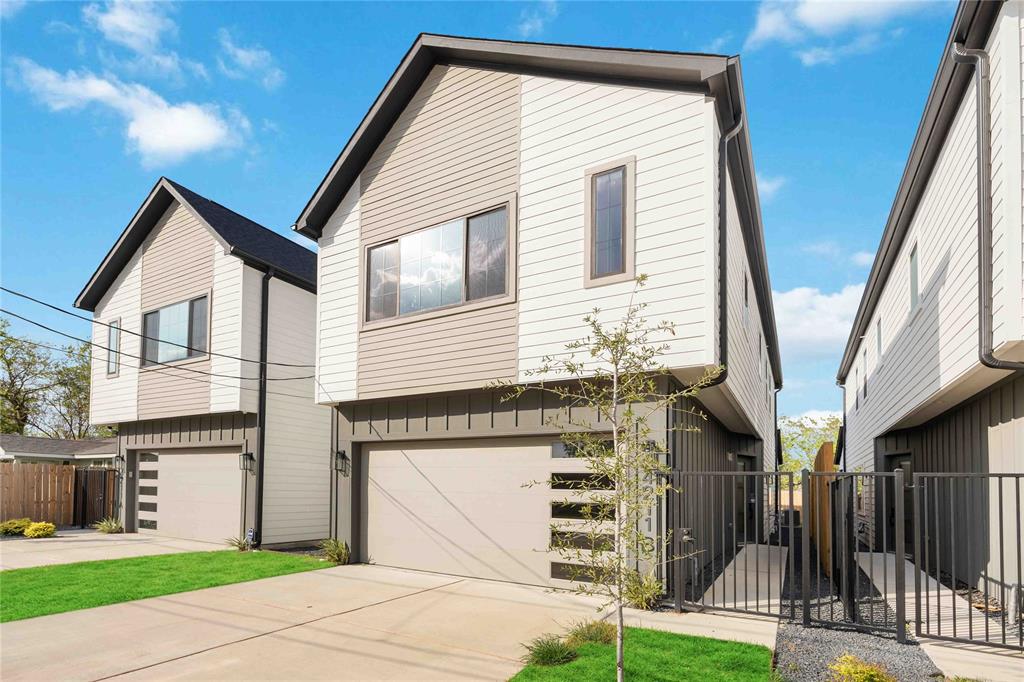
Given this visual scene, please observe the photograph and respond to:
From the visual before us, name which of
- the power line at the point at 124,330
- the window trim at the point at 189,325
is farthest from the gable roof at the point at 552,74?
the window trim at the point at 189,325

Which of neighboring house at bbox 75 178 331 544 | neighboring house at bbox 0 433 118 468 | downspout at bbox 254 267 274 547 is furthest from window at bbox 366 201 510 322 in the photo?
neighboring house at bbox 0 433 118 468

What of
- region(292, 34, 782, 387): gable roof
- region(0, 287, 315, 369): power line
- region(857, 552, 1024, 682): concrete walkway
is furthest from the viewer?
region(0, 287, 315, 369): power line

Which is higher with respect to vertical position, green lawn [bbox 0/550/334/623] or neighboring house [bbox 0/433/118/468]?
neighboring house [bbox 0/433/118/468]

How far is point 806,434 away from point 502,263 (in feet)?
169

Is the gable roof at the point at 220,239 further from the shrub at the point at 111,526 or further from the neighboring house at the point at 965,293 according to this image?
the neighboring house at the point at 965,293

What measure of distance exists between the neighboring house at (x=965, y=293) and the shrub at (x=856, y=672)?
1934mm

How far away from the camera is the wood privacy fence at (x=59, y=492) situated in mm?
18953

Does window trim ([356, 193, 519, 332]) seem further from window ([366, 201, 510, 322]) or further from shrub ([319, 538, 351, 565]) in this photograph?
shrub ([319, 538, 351, 565])

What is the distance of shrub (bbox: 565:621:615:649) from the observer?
6580 millimetres

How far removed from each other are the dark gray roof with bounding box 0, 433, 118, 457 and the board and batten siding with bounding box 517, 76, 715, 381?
71.2 ft

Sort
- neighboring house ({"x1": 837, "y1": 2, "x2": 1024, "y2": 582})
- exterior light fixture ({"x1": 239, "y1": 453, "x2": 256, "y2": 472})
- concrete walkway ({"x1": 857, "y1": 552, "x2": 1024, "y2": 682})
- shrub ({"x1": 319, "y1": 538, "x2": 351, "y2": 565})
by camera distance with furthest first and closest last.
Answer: exterior light fixture ({"x1": 239, "y1": 453, "x2": 256, "y2": 472}) → shrub ({"x1": 319, "y1": 538, "x2": 351, "y2": 565}) → neighboring house ({"x1": 837, "y1": 2, "x2": 1024, "y2": 582}) → concrete walkway ({"x1": 857, "y1": 552, "x2": 1024, "y2": 682})

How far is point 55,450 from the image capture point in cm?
2703

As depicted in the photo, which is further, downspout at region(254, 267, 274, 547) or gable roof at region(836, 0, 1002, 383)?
downspout at region(254, 267, 274, 547)

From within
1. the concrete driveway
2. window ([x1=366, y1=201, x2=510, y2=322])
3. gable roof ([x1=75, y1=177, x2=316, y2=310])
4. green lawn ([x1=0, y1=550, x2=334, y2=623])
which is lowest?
green lawn ([x1=0, y1=550, x2=334, y2=623])
